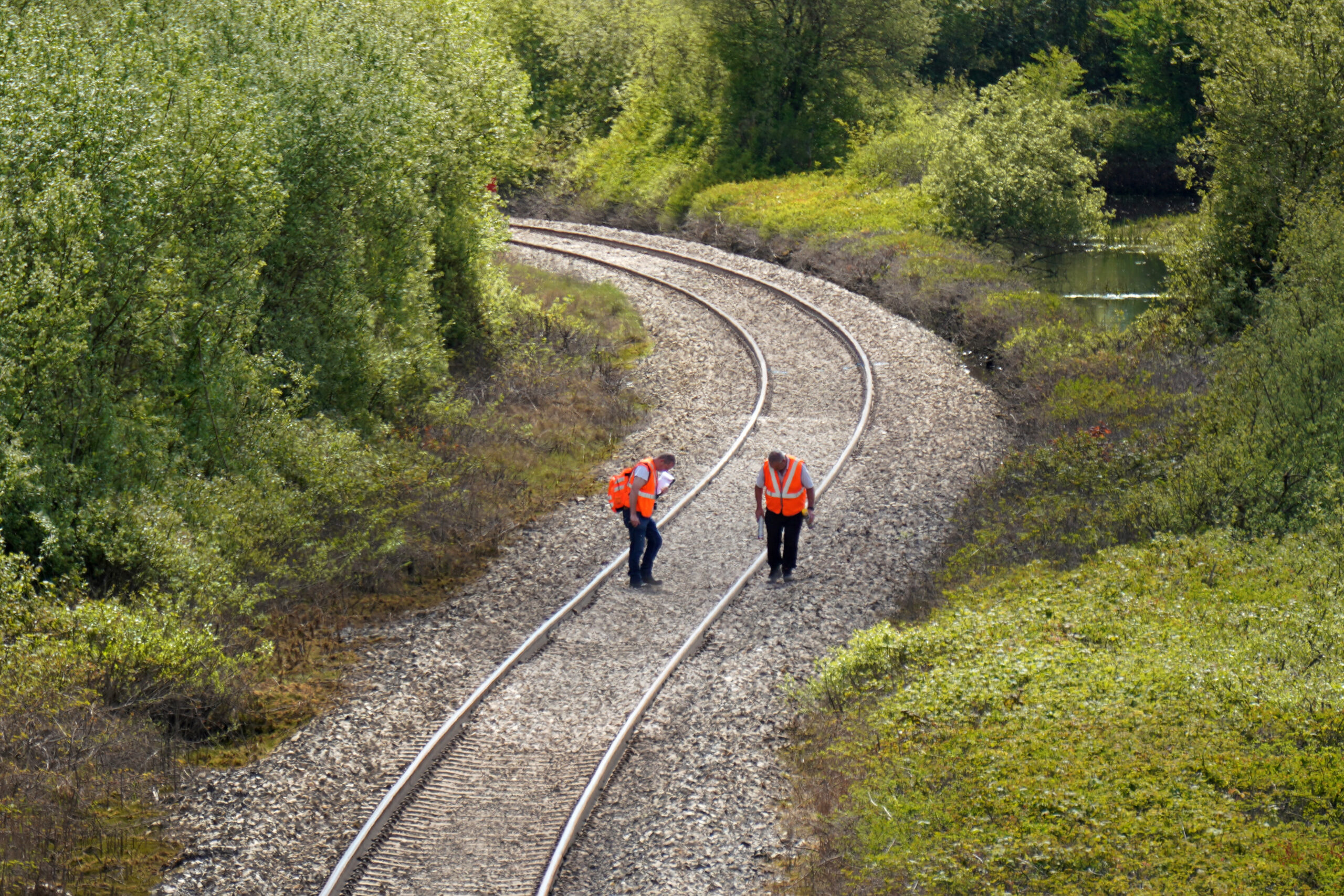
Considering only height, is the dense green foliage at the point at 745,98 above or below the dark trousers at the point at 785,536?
above

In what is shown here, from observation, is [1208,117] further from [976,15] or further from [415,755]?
[415,755]

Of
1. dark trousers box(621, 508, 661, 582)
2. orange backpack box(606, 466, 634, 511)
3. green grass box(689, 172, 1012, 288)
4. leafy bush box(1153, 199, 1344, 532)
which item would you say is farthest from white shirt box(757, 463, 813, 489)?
green grass box(689, 172, 1012, 288)

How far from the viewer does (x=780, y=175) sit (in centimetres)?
4162

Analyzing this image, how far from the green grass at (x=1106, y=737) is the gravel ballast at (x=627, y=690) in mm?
847

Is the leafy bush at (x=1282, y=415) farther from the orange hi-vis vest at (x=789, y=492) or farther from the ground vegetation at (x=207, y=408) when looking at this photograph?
the ground vegetation at (x=207, y=408)

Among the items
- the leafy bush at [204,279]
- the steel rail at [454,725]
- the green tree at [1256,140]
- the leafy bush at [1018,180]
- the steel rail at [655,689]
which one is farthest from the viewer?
the leafy bush at [1018,180]

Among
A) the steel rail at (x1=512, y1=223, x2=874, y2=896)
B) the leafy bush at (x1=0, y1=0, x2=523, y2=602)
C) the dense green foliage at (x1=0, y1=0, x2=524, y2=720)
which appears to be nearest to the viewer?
the steel rail at (x1=512, y1=223, x2=874, y2=896)

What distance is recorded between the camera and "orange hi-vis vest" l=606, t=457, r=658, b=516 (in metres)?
12.8

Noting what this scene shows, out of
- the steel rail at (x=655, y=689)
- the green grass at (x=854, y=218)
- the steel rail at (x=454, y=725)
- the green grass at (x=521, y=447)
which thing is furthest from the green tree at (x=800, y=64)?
the steel rail at (x=454, y=725)

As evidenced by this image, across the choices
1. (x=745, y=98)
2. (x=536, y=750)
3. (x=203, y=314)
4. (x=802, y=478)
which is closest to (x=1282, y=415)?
(x=802, y=478)

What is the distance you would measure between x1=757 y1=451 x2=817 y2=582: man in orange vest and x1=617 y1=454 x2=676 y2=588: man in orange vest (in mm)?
1180

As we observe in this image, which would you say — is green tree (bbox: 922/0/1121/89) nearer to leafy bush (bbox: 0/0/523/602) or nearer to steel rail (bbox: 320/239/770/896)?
leafy bush (bbox: 0/0/523/602)

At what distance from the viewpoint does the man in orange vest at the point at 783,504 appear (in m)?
13.0

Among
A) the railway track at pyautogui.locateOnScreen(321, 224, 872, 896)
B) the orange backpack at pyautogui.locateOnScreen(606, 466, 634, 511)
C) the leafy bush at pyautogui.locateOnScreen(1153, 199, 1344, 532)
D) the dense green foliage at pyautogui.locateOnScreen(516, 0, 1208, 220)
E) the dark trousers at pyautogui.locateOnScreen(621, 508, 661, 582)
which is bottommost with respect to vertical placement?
the railway track at pyautogui.locateOnScreen(321, 224, 872, 896)
